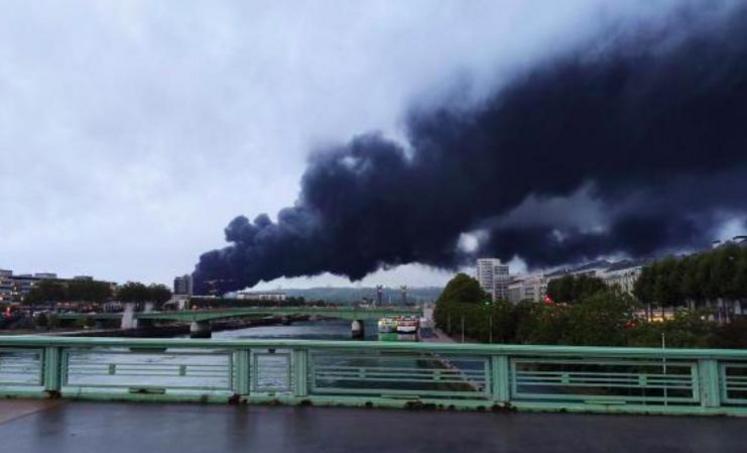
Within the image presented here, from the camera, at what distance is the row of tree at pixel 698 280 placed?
297ft

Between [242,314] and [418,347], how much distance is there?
120 meters

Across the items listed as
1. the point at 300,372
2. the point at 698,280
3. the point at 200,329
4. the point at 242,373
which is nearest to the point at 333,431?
the point at 300,372

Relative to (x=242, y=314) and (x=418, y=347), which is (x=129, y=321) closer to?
(x=242, y=314)

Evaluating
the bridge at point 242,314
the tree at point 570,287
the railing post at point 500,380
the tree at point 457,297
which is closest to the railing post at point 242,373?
the railing post at point 500,380

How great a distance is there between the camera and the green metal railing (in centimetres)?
929

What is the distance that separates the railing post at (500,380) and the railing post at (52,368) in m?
6.59

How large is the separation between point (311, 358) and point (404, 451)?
3010 millimetres

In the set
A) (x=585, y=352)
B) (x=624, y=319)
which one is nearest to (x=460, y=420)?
(x=585, y=352)

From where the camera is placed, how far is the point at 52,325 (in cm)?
12925

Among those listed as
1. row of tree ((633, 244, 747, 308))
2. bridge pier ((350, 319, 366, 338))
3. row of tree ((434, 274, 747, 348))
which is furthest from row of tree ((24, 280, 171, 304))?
row of tree ((434, 274, 747, 348))

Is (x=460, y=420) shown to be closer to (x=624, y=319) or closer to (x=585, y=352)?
(x=585, y=352)

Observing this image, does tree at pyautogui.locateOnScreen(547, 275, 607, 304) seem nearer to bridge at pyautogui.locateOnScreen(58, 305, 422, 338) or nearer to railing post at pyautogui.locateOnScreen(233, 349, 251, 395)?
bridge at pyautogui.locateOnScreen(58, 305, 422, 338)

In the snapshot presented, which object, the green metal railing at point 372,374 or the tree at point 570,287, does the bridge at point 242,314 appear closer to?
the tree at point 570,287

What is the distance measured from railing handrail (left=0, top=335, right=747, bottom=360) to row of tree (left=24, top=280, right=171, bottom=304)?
179114mm
